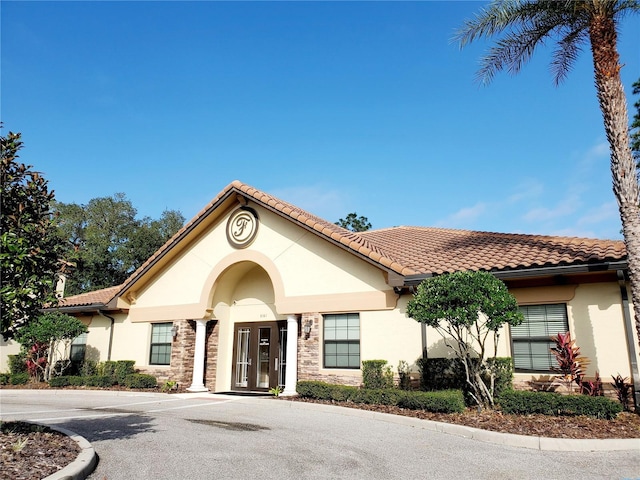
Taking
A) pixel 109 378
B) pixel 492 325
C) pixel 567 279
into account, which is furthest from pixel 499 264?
pixel 109 378

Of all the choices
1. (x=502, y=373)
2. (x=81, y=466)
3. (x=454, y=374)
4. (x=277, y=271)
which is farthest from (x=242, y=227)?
(x=81, y=466)

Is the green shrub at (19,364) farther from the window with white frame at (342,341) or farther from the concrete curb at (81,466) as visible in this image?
the concrete curb at (81,466)

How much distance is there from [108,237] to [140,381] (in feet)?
88.7

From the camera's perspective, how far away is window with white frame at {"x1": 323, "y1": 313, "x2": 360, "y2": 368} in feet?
48.1

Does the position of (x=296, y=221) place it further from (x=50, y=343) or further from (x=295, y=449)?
(x=50, y=343)

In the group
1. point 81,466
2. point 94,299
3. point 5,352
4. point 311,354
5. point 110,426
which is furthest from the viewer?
point 5,352

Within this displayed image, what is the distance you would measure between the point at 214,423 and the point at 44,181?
20.0 ft

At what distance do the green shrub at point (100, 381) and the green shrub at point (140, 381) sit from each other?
88cm

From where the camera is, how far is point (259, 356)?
18047 mm

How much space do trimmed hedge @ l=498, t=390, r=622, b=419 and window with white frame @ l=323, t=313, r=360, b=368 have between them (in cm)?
498

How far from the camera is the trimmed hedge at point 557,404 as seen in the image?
9.62 m

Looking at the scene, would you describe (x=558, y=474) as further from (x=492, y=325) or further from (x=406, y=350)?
(x=406, y=350)

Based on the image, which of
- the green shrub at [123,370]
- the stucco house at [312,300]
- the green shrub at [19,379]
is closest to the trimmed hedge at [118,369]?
the green shrub at [123,370]

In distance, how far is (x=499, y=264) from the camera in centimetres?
1272
